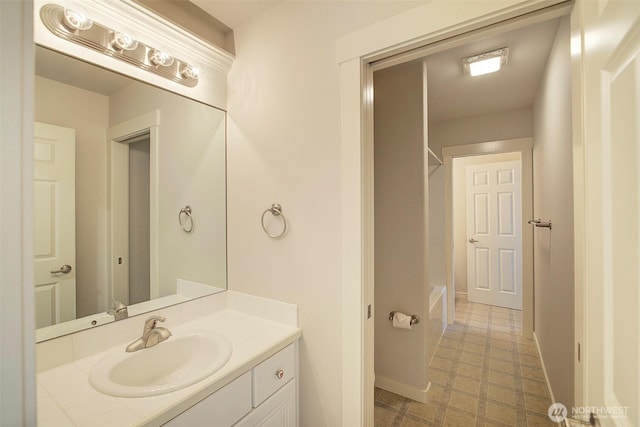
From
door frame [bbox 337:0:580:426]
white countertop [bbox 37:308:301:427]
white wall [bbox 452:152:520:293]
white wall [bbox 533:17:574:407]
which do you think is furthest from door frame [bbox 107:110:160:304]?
white wall [bbox 452:152:520:293]

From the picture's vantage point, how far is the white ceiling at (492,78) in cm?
183

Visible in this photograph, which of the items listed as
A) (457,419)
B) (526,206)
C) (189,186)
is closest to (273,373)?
(189,186)

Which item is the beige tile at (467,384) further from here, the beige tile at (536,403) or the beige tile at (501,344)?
the beige tile at (501,344)

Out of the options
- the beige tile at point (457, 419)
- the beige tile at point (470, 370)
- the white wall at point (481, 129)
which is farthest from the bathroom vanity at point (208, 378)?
the white wall at point (481, 129)

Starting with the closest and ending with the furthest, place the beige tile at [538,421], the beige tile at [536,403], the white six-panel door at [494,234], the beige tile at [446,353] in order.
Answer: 1. the beige tile at [538,421]
2. the beige tile at [536,403]
3. the beige tile at [446,353]
4. the white six-panel door at [494,234]

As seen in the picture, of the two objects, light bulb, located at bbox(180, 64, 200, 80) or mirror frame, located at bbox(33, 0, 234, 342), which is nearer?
mirror frame, located at bbox(33, 0, 234, 342)

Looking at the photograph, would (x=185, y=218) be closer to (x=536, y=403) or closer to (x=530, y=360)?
(x=536, y=403)

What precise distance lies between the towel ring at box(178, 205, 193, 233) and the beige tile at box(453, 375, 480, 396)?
88.5 inches

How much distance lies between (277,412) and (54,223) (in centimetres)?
123

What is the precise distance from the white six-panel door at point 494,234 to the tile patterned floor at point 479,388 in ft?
3.12

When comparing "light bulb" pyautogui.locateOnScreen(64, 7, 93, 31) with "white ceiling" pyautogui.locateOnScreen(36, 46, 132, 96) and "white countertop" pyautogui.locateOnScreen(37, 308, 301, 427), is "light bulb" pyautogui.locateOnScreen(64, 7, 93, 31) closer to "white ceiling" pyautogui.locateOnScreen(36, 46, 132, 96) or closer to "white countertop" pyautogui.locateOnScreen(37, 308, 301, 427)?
"white ceiling" pyautogui.locateOnScreen(36, 46, 132, 96)

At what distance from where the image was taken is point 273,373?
1.23m

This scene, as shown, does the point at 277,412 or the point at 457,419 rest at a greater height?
the point at 277,412

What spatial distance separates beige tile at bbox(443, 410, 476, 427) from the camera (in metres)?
1.77
